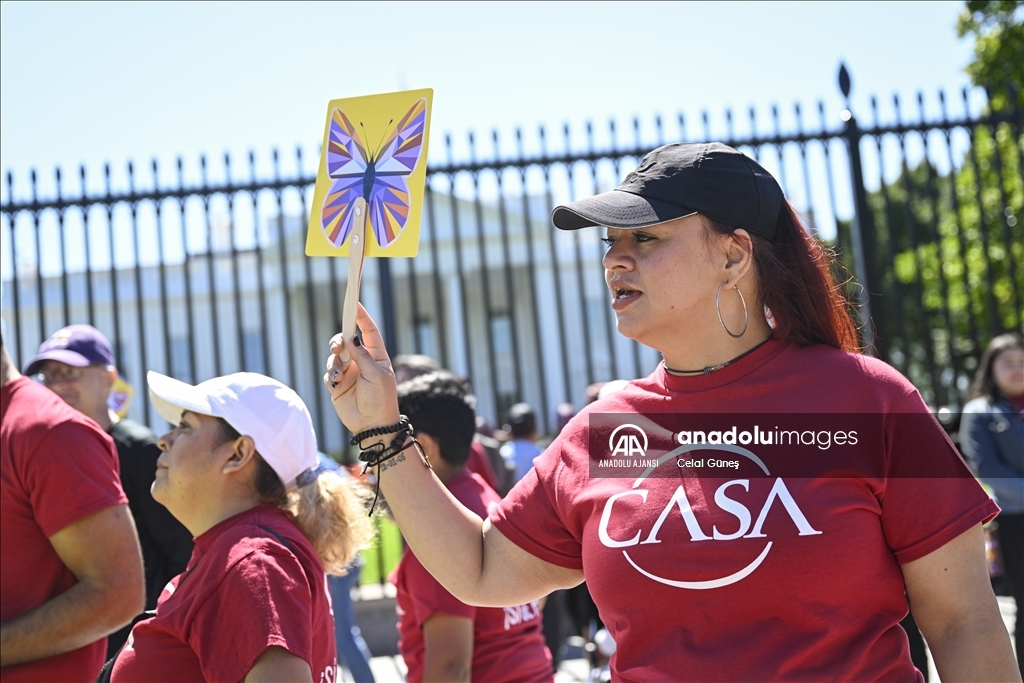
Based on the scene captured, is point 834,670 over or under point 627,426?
under

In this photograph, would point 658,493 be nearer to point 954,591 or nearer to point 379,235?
point 954,591

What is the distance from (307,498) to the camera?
7.98 feet

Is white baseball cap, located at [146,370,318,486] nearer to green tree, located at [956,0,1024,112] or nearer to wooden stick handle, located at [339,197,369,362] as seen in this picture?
wooden stick handle, located at [339,197,369,362]

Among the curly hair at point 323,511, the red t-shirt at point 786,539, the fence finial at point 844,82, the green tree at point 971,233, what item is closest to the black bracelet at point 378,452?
the red t-shirt at point 786,539

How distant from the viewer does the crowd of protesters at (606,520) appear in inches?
64.0

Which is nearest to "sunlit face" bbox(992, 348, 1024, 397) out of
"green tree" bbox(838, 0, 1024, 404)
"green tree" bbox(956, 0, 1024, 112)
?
"green tree" bbox(838, 0, 1024, 404)

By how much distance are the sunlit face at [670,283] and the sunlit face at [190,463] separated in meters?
1.09

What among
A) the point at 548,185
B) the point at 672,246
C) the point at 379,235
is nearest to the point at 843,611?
the point at 672,246

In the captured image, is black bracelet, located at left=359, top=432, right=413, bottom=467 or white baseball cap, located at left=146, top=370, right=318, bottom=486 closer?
black bracelet, located at left=359, top=432, right=413, bottom=467

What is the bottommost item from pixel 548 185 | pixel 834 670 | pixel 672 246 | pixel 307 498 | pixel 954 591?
pixel 834 670

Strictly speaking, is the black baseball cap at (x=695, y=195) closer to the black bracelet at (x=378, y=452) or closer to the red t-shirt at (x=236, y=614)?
the black bracelet at (x=378, y=452)

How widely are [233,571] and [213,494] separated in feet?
1.17

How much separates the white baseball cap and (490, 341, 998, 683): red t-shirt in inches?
36.6

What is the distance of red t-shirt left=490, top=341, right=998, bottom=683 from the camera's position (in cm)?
162
